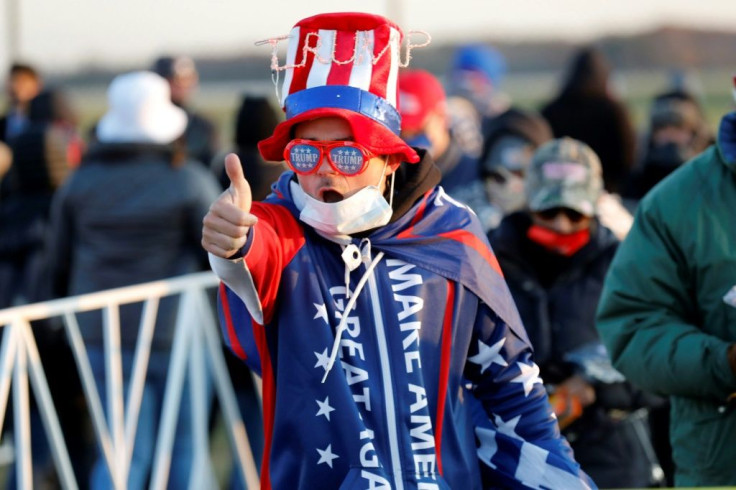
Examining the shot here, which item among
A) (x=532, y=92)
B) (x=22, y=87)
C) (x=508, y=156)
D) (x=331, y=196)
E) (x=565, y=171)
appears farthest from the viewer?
(x=532, y=92)

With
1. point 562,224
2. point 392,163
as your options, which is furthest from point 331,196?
point 562,224

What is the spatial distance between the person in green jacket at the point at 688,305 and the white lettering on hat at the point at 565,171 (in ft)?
4.28

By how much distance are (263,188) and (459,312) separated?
10.9ft

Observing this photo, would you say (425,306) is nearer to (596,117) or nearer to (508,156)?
(508,156)

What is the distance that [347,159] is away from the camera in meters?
2.93

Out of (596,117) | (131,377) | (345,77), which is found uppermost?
(345,77)

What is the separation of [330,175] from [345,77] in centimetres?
22

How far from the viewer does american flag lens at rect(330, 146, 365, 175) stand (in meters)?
2.93

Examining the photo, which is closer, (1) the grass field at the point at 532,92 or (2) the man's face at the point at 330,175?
(2) the man's face at the point at 330,175

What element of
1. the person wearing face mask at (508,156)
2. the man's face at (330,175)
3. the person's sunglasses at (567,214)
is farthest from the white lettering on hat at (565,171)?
the man's face at (330,175)

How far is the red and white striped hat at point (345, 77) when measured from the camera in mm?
2969

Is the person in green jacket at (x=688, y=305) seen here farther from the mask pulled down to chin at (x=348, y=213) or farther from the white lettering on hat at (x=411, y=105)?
the white lettering on hat at (x=411, y=105)

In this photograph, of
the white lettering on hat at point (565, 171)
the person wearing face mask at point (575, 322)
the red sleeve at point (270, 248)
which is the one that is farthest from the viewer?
the white lettering on hat at point (565, 171)

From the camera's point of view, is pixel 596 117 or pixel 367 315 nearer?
pixel 367 315
